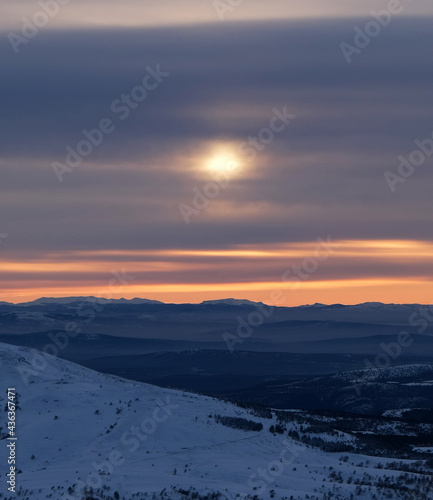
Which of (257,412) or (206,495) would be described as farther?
(257,412)

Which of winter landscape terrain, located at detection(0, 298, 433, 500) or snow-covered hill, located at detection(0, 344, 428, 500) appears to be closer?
snow-covered hill, located at detection(0, 344, 428, 500)

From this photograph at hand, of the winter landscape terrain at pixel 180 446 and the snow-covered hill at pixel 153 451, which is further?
the winter landscape terrain at pixel 180 446

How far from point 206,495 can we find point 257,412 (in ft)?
88.3

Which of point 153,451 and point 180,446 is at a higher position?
point 180,446

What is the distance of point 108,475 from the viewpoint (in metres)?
39.3

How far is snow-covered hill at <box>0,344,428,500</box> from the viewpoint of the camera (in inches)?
1483

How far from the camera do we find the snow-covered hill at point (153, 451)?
3766 cm

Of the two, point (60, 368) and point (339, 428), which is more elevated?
point (60, 368)

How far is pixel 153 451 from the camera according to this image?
46.6 m

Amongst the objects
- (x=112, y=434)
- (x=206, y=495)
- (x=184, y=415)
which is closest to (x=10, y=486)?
(x=206, y=495)

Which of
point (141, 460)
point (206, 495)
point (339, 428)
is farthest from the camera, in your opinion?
point (339, 428)

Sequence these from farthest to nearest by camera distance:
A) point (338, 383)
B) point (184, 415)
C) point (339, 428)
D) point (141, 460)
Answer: point (338, 383), point (339, 428), point (184, 415), point (141, 460)

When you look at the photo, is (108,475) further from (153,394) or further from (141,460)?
(153,394)

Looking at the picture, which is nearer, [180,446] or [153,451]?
[153,451]
